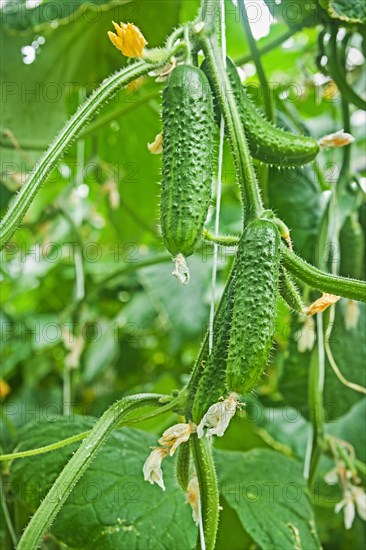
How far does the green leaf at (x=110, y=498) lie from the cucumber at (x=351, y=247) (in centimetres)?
48

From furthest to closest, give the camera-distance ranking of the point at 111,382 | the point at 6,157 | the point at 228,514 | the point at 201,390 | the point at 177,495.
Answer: the point at 111,382 → the point at 6,157 → the point at 228,514 → the point at 177,495 → the point at 201,390

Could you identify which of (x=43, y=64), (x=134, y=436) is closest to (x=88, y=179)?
(x=43, y=64)

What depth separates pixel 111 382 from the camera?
93.0 inches

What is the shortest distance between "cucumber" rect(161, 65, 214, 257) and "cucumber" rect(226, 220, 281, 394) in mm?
63

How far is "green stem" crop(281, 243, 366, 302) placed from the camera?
767mm

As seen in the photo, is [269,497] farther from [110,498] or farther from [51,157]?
[51,157]

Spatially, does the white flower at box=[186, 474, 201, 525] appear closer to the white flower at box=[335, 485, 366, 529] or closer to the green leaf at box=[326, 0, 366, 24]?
the white flower at box=[335, 485, 366, 529]

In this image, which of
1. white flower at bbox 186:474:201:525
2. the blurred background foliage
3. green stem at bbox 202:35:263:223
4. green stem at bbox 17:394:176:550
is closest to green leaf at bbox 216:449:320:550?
the blurred background foliage

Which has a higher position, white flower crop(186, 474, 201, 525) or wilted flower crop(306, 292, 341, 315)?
wilted flower crop(306, 292, 341, 315)

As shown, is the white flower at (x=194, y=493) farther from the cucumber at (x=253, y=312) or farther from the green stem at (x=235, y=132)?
the green stem at (x=235, y=132)

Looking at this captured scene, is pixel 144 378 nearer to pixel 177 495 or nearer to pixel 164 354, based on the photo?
pixel 164 354

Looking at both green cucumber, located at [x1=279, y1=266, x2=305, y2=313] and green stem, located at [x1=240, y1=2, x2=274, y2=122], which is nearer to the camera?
green cucumber, located at [x1=279, y1=266, x2=305, y2=313]

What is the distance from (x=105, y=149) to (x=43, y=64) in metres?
0.33

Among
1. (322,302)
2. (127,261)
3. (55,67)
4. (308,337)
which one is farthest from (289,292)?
(127,261)
